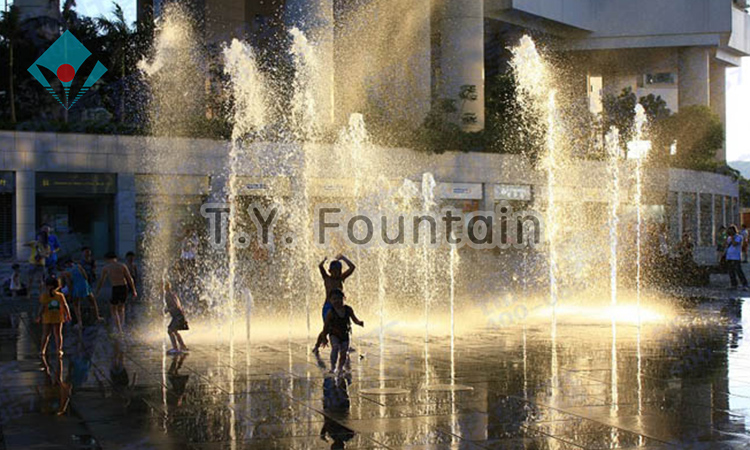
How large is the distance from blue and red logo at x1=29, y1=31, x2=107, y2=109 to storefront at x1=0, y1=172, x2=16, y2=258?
24.7ft

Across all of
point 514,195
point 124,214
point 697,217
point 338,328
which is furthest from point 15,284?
point 697,217

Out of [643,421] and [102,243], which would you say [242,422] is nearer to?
[643,421]

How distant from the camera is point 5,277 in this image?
88.8ft

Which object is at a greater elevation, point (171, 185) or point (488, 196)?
point (171, 185)

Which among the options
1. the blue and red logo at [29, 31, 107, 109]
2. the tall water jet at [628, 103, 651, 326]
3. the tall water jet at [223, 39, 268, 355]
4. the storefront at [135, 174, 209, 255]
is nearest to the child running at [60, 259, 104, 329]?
the tall water jet at [223, 39, 268, 355]

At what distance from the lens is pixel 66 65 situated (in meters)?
38.5

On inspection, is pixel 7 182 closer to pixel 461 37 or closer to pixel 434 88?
pixel 461 37

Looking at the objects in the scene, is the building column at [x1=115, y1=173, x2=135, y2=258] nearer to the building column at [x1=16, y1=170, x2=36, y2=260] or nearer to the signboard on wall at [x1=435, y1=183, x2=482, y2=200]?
the building column at [x1=16, y1=170, x2=36, y2=260]

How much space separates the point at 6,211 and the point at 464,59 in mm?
22296

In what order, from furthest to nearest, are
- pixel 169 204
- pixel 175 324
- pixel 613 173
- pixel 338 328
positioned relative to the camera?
pixel 613 173, pixel 169 204, pixel 175 324, pixel 338 328

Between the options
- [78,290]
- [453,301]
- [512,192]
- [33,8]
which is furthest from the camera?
[512,192]

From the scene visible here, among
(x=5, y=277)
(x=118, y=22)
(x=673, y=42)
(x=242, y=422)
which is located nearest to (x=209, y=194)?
(x=5, y=277)

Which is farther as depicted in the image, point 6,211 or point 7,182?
point 6,211

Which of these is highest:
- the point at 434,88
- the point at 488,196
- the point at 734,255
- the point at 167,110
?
the point at 434,88
